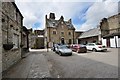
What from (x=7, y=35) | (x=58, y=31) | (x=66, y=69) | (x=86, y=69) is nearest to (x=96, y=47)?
(x=86, y=69)

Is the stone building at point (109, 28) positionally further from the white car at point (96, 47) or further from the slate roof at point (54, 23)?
the slate roof at point (54, 23)

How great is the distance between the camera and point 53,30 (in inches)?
1677

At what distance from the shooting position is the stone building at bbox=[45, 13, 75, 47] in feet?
137

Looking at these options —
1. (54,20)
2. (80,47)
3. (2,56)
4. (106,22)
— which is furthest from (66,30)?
(2,56)

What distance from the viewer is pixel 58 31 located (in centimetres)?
4319

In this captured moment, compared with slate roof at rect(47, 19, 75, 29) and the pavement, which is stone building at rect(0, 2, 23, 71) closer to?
the pavement

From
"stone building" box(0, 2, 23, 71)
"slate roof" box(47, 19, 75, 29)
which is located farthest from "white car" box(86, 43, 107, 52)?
"slate roof" box(47, 19, 75, 29)

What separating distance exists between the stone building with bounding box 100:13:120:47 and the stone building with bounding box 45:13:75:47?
14.3 m

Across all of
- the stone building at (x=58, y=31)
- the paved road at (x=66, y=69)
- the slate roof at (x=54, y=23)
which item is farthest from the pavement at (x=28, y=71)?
the slate roof at (x=54, y=23)

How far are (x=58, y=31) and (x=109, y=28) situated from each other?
17.2m

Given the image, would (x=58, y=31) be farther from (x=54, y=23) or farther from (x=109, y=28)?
(x=109, y=28)

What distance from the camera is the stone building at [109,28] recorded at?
28005 millimetres

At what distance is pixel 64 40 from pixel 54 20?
8.56m

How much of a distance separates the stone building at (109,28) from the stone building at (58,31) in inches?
561
